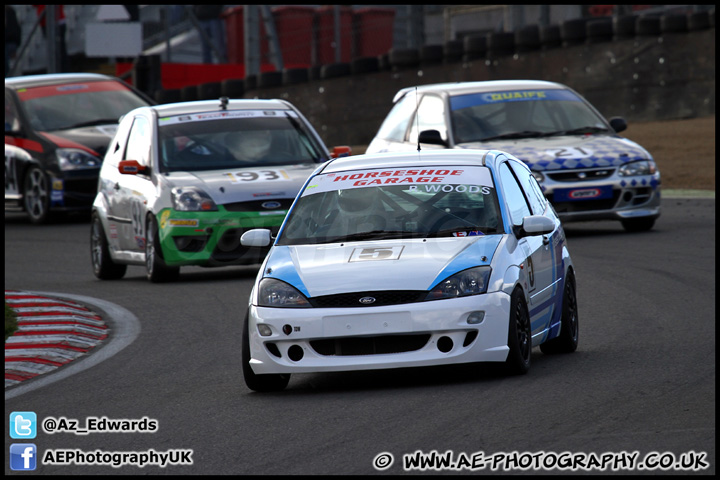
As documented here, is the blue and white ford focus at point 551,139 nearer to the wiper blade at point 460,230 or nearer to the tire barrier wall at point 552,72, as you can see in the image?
the wiper blade at point 460,230

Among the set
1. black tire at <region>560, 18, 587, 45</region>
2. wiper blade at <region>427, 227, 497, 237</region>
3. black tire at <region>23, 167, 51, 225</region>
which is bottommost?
black tire at <region>23, 167, 51, 225</region>

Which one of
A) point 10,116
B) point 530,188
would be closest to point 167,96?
point 10,116

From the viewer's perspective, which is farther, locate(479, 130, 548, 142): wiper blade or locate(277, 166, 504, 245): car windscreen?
locate(479, 130, 548, 142): wiper blade

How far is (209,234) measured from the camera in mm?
13867

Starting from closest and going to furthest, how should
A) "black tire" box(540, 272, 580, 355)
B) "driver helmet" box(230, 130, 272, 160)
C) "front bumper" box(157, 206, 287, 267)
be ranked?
"black tire" box(540, 272, 580, 355) < "front bumper" box(157, 206, 287, 267) < "driver helmet" box(230, 130, 272, 160)

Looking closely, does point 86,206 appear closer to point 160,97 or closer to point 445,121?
point 445,121

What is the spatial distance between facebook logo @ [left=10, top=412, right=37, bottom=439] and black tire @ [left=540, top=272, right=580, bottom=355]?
3284mm

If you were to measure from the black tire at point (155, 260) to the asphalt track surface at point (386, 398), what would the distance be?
1.17m

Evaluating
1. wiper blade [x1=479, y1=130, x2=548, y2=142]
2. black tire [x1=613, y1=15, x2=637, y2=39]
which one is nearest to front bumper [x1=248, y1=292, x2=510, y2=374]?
wiper blade [x1=479, y1=130, x2=548, y2=142]

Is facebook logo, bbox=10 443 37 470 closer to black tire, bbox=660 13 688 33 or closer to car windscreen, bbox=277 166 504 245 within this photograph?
car windscreen, bbox=277 166 504 245

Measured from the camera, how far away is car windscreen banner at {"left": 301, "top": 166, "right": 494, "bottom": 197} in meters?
9.12

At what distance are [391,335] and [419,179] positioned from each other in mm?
1437

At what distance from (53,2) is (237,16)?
15278mm

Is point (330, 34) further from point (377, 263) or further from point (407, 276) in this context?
point (407, 276)
